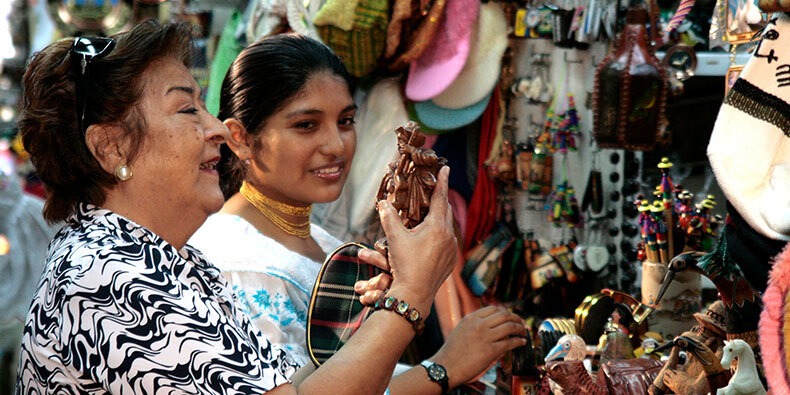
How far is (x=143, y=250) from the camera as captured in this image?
1.42 m

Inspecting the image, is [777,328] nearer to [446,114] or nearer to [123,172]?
[123,172]

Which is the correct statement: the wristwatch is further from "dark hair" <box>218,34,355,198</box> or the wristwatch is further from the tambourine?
the tambourine

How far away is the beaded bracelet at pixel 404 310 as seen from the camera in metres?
1.49

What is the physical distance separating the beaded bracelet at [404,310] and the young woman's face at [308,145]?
31.6 inches

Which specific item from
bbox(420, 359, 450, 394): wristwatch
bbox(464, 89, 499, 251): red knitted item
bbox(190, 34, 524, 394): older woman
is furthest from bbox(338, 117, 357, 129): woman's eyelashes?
bbox(464, 89, 499, 251): red knitted item

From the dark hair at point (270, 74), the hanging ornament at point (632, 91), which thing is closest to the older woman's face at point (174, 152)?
the dark hair at point (270, 74)

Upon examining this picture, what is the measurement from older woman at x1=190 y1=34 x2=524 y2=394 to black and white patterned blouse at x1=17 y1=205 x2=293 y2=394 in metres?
0.68

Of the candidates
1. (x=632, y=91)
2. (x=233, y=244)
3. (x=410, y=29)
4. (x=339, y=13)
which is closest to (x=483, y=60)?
(x=410, y=29)

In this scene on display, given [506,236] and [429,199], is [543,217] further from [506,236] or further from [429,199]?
[429,199]

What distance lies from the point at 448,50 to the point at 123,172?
1.87 m

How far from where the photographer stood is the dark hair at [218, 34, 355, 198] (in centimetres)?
223

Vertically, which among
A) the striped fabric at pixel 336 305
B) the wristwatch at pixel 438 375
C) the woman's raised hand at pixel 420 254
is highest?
the woman's raised hand at pixel 420 254

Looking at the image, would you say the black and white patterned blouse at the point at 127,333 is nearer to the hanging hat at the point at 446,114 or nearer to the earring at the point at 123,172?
the earring at the point at 123,172

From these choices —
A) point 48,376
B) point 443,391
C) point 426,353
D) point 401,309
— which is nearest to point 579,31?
point 426,353
